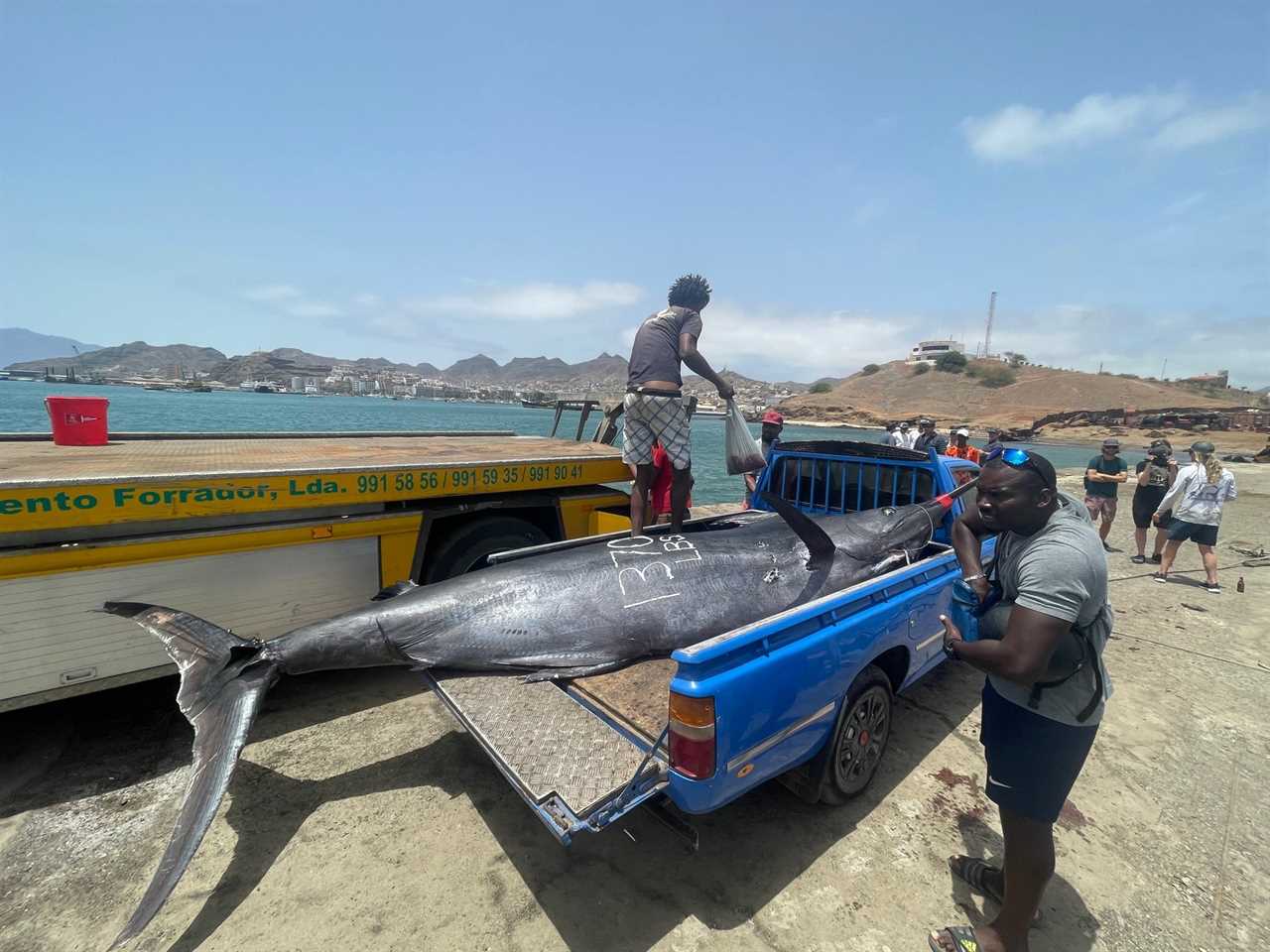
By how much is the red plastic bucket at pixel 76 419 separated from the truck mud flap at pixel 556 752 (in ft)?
14.4

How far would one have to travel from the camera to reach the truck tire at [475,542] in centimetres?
475

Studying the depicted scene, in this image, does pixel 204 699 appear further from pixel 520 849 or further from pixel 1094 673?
pixel 1094 673

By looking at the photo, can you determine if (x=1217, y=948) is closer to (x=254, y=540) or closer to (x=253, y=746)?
(x=253, y=746)

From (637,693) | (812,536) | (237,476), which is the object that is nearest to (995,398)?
(812,536)

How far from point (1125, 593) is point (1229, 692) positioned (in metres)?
3.04

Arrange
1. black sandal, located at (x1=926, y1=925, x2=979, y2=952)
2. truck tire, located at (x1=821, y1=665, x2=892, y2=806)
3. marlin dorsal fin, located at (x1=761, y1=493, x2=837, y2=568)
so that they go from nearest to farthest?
black sandal, located at (x1=926, y1=925, x2=979, y2=952)
truck tire, located at (x1=821, y1=665, x2=892, y2=806)
marlin dorsal fin, located at (x1=761, y1=493, x2=837, y2=568)

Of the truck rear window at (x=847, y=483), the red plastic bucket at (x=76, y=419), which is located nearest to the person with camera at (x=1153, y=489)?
the truck rear window at (x=847, y=483)

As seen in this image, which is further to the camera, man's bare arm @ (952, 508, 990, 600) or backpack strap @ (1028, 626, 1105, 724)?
man's bare arm @ (952, 508, 990, 600)

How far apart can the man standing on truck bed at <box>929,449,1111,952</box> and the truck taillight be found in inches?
39.0

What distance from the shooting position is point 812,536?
3.93 m

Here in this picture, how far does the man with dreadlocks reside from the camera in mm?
4766

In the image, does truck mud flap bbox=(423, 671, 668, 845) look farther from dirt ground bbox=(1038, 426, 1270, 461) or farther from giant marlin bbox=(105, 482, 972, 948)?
dirt ground bbox=(1038, 426, 1270, 461)

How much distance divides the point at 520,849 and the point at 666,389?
10.8 ft

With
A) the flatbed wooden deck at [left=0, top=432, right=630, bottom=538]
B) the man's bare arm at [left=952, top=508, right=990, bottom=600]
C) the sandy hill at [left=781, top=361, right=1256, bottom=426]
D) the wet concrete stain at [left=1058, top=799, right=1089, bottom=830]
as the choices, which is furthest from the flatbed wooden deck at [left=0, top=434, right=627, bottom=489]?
the sandy hill at [left=781, top=361, right=1256, bottom=426]
